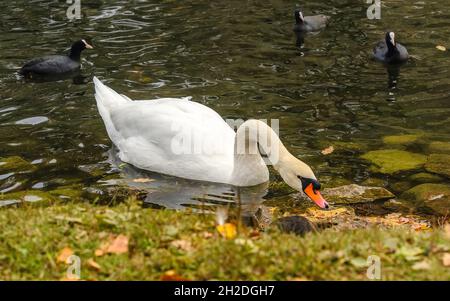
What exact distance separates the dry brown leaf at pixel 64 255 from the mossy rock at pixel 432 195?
478 cm

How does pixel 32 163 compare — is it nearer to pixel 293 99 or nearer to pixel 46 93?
pixel 46 93

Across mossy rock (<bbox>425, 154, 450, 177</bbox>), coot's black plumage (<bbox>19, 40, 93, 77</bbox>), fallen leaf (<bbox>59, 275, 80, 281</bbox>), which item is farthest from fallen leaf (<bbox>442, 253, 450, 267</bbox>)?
coot's black plumage (<bbox>19, 40, 93, 77</bbox>)

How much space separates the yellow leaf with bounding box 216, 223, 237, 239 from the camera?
18.5 feet

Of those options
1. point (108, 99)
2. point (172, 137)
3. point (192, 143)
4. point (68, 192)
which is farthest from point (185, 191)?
point (108, 99)

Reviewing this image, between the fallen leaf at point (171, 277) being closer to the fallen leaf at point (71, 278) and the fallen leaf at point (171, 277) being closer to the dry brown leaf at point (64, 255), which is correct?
the fallen leaf at point (71, 278)

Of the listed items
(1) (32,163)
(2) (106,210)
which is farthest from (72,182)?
(2) (106,210)

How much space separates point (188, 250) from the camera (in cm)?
548

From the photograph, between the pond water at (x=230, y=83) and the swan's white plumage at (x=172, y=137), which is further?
the pond water at (x=230, y=83)

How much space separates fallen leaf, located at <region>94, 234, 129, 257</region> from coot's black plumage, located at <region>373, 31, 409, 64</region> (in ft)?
32.2

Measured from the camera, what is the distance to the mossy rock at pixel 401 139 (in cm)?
1082

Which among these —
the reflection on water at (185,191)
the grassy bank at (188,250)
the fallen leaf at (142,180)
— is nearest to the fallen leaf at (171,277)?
the grassy bank at (188,250)

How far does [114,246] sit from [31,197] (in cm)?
404

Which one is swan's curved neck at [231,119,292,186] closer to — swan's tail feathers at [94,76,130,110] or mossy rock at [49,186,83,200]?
mossy rock at [49,186,83,200]

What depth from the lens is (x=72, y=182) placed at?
9.91m
